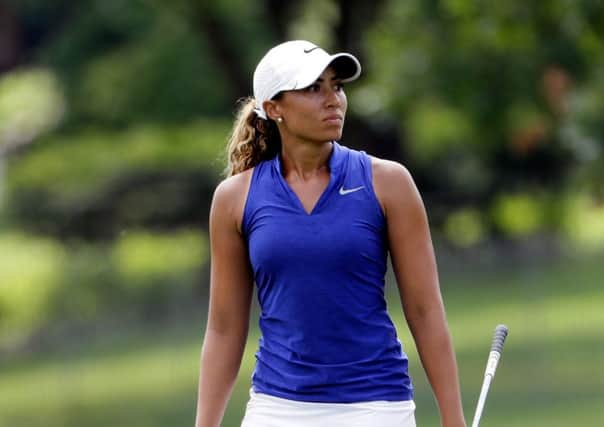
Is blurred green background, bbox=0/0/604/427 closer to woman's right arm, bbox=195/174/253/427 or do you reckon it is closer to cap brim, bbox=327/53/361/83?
woman's right arm, bbox=195/174/253/427

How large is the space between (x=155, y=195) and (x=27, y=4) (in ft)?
22.3

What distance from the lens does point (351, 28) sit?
28.6 m

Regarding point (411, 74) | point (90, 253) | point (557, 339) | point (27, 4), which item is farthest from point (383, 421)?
point (27, 4)

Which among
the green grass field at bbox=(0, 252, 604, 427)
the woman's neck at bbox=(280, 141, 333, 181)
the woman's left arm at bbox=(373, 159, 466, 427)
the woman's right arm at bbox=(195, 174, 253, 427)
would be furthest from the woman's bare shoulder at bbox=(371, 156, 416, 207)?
the green grass field at bbox=(0, 252, 604, 427)

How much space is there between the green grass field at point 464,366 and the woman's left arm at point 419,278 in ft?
26.0

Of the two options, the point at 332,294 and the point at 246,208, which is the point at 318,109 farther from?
the point at 332,294

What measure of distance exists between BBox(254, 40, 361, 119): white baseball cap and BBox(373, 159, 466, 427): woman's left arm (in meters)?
0.26

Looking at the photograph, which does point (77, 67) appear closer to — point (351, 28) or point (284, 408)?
point (351, 28)

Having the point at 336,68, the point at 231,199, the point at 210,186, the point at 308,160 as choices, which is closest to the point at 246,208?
the point at 231,199

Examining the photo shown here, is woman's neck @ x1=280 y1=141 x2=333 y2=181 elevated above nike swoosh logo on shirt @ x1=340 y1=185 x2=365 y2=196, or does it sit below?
above

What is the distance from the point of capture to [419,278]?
5.34m

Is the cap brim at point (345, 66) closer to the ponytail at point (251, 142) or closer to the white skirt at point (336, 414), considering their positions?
the ponytail at point (251, 142)

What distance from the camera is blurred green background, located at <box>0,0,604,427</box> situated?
17969mm

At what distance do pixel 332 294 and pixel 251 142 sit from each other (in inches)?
23.4
